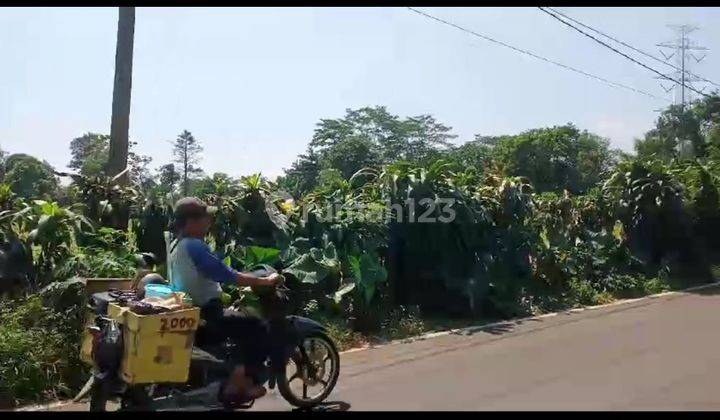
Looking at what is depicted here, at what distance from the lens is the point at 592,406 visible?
6.20 meters

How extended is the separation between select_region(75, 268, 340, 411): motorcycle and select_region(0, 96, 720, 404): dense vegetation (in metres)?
1.03

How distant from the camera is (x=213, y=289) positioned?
Answer: 5.59 m

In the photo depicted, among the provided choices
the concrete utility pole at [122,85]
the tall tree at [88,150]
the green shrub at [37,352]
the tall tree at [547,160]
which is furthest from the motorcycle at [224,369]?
the tall tree at [547,160]

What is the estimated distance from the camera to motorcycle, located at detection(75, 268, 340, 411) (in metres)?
5.29

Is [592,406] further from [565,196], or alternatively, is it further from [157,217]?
[565,196]

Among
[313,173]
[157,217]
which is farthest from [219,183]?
[313,173]

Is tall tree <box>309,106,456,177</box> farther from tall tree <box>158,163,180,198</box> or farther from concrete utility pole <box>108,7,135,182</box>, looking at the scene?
concrete utility pole <box>108,7,135,182</box>

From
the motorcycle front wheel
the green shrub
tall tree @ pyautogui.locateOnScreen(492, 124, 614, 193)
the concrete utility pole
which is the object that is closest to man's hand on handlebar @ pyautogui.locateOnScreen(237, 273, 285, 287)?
the motorcycle front wheel

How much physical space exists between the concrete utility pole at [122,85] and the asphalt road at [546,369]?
5043 millimetres

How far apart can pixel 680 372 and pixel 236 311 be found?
4.91 m

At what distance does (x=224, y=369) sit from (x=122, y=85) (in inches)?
263

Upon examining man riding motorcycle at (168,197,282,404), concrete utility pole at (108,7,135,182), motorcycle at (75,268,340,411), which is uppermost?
concrete utility pole at (108,7,135,182)

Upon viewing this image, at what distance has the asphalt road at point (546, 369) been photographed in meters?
6.43
